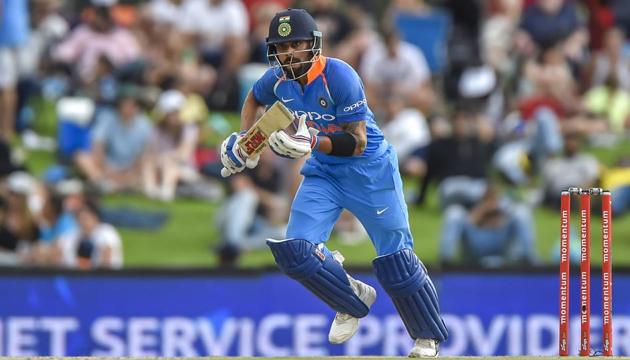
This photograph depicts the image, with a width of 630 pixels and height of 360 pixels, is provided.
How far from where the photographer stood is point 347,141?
7688 mm

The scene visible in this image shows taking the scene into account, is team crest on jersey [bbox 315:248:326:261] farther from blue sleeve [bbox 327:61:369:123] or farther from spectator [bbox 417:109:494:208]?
spectator [bbox 417:109:494:208]

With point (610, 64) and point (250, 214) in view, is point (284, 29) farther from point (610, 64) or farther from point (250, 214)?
point (610, 64)

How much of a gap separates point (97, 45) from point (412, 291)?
7536 millimetres

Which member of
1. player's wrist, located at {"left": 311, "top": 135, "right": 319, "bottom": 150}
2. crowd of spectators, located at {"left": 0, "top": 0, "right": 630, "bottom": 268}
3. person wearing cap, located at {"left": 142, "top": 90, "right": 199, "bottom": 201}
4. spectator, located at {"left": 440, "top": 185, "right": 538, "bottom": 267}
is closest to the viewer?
player's wrist, located at {"left": 311, "top": 135, "right": 319, "bottom": 150}

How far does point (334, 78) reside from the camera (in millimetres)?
7773

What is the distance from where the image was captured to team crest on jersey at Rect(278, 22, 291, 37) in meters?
7.67

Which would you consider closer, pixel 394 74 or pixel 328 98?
pixel 328 98

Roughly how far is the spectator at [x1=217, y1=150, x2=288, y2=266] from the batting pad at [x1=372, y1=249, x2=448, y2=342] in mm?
4778

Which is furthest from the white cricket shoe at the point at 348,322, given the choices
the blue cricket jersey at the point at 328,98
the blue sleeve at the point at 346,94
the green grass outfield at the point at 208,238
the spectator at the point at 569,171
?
the spectator at the point at 569,171

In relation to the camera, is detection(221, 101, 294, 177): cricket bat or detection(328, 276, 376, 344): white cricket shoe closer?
detection(221, 101, 294, 177): cricket bat

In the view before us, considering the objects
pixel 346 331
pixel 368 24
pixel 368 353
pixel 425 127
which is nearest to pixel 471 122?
pixel 425 127

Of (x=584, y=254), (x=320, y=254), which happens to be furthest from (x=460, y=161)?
(x=320, y=254)

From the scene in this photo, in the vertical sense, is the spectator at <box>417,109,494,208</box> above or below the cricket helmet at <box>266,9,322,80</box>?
above

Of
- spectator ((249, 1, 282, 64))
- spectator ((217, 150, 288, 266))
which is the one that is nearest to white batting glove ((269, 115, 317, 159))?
spectator ((217, 150, 288, 266))
